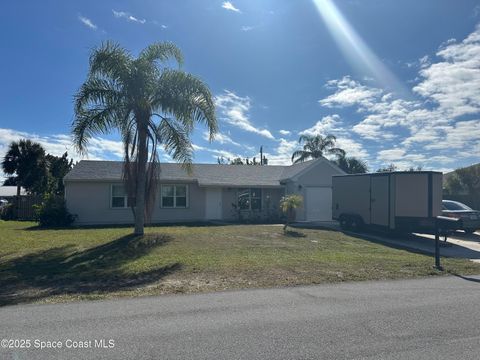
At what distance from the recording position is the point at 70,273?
853 cm

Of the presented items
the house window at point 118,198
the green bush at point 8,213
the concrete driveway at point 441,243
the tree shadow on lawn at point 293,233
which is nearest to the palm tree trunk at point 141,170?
the tree shadow on lawn at point 293,233

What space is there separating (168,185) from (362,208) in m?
11.8

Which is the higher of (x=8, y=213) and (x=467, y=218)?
(x=467, y=218)

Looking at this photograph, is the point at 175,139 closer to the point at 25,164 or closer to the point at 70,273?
the point at 70,273

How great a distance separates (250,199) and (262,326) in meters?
19.6

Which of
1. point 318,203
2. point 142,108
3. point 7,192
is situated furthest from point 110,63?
point 7,192

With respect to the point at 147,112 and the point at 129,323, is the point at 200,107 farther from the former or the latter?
the point at 129,323

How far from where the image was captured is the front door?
2375 cm

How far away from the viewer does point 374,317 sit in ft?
18.0

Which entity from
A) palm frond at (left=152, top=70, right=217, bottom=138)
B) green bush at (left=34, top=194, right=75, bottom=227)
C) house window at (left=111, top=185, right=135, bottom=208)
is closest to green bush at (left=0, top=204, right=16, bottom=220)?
green bush at (left=34, top=194, right=75, bottom=227)

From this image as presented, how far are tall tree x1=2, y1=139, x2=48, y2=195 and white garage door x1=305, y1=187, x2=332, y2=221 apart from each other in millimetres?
24112

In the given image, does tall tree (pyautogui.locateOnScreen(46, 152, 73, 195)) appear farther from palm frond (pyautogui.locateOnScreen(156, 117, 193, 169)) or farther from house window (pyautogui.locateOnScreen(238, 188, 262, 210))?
palm frond (pyautogui.locateOnScreen(156, 117, 193, 169))

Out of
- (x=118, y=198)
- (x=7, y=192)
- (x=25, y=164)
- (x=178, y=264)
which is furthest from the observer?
(x=7, y=192)

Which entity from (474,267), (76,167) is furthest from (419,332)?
(76,167)
